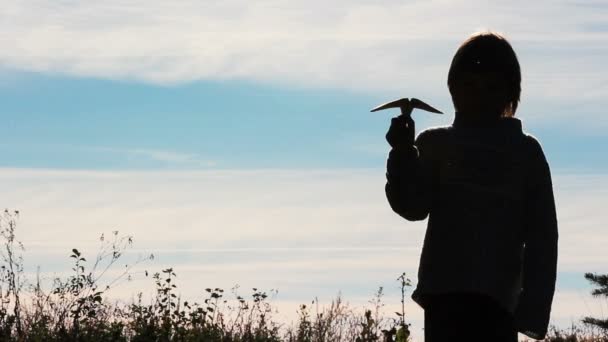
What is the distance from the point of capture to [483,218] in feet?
15.6

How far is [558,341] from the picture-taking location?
12672 millimetres

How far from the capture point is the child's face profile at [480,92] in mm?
4961

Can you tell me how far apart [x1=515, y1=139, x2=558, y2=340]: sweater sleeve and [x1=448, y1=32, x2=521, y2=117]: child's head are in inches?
15.8

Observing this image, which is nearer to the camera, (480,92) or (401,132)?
(401,132)

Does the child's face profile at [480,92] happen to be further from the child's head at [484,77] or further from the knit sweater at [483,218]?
the knit sweater at [483,218]

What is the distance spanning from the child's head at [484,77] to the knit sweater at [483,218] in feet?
0.59

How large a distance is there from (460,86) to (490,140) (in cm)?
32

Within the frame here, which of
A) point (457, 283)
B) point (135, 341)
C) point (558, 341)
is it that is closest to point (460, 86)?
point (457, 283)

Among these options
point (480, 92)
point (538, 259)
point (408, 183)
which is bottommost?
point (538, 259)

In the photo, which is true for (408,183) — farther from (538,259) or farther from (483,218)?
(538,259)

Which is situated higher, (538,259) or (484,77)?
(484,77)

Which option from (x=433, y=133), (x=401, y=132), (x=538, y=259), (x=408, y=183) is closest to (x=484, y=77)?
(x=433, y=133)

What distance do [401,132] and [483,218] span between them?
1.90ft

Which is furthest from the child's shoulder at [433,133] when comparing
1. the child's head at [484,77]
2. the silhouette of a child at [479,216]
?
the child's head at [484,77]
